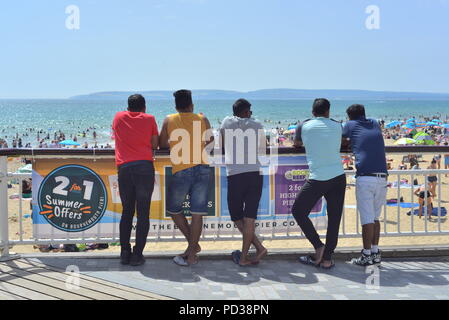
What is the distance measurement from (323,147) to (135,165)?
1853 millimetres

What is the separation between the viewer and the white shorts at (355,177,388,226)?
569cm

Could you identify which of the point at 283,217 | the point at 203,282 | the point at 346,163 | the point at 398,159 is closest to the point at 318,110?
the point at 283,217

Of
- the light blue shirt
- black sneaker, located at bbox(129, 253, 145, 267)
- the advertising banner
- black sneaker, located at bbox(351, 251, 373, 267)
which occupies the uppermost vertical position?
the light blue shirt

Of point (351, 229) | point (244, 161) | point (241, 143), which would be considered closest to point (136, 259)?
point (244, 161)

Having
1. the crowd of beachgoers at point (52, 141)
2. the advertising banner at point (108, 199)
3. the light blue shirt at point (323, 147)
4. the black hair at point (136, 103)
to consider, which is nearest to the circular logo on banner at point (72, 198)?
the advertising banner at point (108, 199)

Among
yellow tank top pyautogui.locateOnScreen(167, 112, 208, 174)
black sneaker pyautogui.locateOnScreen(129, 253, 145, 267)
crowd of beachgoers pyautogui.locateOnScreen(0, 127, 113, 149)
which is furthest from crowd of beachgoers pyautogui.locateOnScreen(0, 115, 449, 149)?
black sneaker pyautogui.locateOnScreen(129, 253, 145, 267)

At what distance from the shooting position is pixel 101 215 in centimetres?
612

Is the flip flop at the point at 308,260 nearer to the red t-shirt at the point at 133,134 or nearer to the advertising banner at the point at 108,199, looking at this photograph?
the advertising banner at the point at 108,199

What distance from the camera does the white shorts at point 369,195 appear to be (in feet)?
18.7

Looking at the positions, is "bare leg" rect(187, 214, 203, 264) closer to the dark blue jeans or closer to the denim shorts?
the denim shorts

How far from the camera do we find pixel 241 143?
554 cm

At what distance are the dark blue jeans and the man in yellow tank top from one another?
0.25 meters

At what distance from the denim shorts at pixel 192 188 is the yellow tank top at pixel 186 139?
0.07 m

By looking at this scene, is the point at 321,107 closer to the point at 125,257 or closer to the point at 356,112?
the point at 356,112
